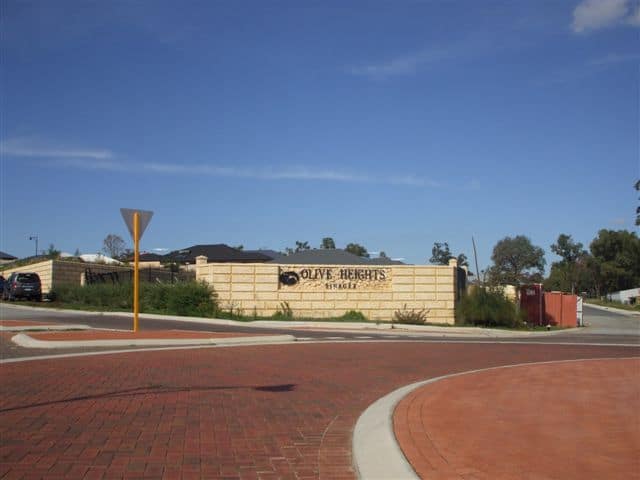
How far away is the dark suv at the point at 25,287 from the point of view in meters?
38.8

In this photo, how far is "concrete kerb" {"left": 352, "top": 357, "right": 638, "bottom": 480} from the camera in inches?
232

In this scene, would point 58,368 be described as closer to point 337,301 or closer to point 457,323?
point 337,301

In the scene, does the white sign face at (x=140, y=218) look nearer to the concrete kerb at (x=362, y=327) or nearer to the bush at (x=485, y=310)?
the concrete kerb at (x=362, y=327)

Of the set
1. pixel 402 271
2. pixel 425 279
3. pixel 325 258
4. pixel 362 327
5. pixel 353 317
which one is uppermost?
pixel 325 258

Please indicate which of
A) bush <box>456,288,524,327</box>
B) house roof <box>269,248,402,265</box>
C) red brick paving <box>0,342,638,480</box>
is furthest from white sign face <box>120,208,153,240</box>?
house roof <box>269,248,402,265</box>

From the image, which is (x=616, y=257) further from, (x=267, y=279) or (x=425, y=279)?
(x=267, y=279)

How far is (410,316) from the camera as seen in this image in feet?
100

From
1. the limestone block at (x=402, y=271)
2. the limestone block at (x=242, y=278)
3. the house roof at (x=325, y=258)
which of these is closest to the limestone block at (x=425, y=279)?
the limestone block at (x=402, y=271)

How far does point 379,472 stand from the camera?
5.92 meters

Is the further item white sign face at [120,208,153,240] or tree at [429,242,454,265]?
tree at [429,242,454,265]

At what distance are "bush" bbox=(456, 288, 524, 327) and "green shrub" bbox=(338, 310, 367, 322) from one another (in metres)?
4.42

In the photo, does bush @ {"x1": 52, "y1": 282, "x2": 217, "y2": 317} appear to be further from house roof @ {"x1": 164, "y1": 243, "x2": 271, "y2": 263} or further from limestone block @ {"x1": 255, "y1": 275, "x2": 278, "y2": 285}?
house roof @ {"x1": 164, "y1": 243, "x2": 271, "y2": 263}

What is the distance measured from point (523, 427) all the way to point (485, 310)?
79.0 feet

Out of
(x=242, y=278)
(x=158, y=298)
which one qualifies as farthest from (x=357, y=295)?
(x=158, y=298)
